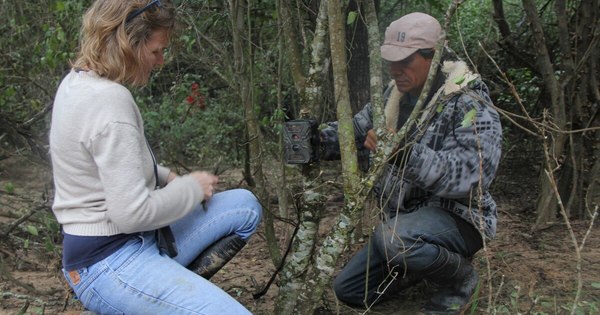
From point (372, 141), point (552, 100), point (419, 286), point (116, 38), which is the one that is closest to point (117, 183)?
point (116, 38)

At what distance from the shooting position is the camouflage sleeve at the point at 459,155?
277 cm

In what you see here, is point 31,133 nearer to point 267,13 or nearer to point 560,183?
point 267,13

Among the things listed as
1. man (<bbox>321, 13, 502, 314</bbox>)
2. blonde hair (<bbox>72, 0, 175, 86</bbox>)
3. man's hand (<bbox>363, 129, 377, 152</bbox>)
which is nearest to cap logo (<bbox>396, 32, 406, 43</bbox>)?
man (<bbox>321, 13, 502, 314</bbox>)

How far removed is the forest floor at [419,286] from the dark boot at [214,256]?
2.54ft

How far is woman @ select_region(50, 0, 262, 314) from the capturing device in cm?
189

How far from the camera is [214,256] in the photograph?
2447mm

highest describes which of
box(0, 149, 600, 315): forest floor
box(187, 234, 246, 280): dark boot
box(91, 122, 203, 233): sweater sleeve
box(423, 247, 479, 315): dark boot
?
box(91, 122, 203, 233): sweater sleeve

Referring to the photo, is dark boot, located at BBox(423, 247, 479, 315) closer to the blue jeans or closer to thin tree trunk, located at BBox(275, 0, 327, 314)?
thin tree trunk, located at BBox(275, 0, 327, 314)

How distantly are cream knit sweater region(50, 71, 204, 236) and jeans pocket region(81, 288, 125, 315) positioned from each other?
0.19 metres

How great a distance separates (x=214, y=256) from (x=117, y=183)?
2.21 feet

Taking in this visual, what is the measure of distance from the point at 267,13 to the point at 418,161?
2.34 meters

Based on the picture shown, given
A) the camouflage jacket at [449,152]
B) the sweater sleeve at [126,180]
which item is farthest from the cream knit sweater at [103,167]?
the camouflage jacket at [449,152]

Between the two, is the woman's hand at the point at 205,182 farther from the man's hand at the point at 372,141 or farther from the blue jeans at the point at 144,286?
the man's hand at the point at 372,141

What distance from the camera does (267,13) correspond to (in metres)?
4.72
